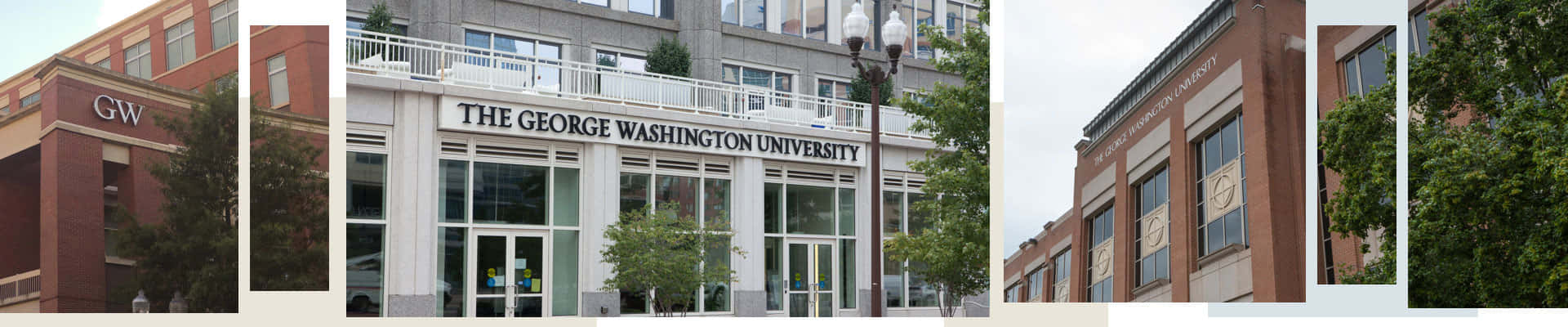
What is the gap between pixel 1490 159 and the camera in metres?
10.8

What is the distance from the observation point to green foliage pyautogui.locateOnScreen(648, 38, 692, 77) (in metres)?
22.6

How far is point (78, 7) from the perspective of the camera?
13383 millimetres

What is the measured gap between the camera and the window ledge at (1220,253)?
1298cm

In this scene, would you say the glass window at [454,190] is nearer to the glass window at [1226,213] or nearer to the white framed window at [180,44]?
the white framed window at [180,44]

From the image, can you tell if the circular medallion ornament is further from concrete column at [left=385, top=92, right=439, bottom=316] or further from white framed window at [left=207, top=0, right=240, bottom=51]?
white framed window at [left=207, top=0, right=240, bottom=51]

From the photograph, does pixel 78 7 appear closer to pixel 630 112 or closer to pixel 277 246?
pixel 277 246

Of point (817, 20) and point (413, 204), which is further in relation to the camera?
point (817, 20)

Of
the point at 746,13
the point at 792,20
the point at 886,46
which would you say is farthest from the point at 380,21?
the point at 886,46

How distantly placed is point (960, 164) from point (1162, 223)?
405 centimetres

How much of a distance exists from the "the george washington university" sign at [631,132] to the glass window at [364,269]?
160 centimetres

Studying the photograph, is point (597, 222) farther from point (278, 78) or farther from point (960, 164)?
point (960, 164)

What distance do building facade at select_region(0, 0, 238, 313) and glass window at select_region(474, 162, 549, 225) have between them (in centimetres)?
402

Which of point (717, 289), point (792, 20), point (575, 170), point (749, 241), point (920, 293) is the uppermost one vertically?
point (792, 20)

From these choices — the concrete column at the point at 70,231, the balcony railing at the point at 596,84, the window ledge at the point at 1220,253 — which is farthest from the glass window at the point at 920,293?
the concrete column at the point at 70,231
